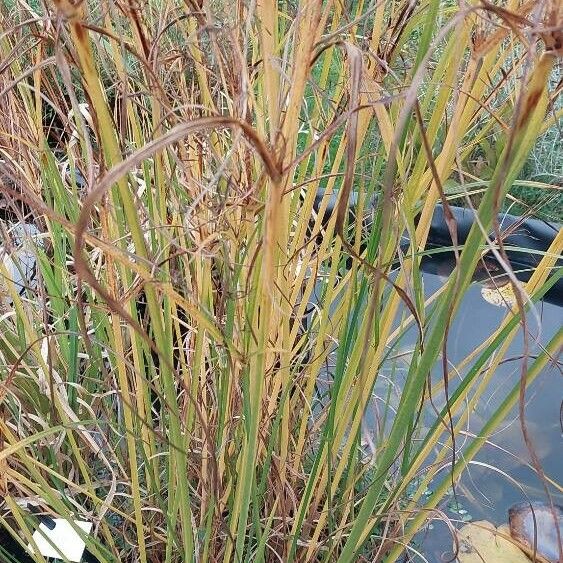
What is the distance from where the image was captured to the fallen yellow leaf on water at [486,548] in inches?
28.7

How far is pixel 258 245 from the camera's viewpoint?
1.01 ft

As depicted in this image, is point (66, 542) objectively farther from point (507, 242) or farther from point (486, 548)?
point (507, 242)

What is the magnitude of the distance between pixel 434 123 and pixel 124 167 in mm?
262

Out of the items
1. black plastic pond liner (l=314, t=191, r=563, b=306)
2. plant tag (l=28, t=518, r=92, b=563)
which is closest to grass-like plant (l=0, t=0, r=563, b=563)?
plant tag (l=28, t=518, r=92, b=563)

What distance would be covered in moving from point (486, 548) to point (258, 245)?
588 mm

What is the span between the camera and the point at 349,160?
0.22 metres

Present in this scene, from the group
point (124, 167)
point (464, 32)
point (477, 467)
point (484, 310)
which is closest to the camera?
point (124, 167)

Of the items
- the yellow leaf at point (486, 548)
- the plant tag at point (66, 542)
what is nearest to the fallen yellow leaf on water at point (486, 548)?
the yellow leaf at point (486, 548)

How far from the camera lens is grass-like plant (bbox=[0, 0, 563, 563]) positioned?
0.26 m

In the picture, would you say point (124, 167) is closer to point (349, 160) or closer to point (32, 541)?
point (349, 160)

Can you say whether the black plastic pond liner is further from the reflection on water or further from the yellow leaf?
the yellow leaf

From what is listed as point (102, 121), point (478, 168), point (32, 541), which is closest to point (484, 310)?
point (478, 168)

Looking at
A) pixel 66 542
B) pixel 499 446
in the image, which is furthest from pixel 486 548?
pixel 66 542

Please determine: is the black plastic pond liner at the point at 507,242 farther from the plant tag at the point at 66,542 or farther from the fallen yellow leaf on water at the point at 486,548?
the plant tag at the point at 66,542
